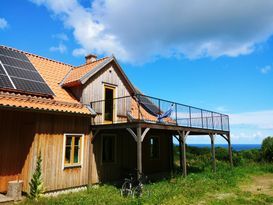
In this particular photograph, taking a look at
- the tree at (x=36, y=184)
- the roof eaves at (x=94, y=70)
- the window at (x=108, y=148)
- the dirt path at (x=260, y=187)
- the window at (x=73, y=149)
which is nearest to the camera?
the tree at (x=36, y=184)

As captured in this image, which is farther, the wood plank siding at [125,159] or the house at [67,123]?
the wood plank siding at [125,159]

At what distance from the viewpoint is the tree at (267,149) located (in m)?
27.5

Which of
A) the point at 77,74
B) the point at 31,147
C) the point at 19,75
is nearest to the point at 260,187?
the point at 77,74

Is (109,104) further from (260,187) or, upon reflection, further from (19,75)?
(260,187)

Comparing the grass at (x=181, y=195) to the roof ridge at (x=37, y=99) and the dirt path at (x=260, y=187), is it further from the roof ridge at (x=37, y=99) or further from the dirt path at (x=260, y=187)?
the roof ridge at (x=37, y=99)

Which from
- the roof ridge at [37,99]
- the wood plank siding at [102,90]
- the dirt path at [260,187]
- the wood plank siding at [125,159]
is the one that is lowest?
the dirt path at [260,187]

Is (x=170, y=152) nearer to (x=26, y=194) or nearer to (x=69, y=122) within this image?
(x=69, y=122)

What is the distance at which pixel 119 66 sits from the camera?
653 inches

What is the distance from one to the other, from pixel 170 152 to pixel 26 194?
489 inches

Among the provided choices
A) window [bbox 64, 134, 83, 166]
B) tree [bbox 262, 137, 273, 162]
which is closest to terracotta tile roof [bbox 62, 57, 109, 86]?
window [bbox 64, 134, 83, 166]

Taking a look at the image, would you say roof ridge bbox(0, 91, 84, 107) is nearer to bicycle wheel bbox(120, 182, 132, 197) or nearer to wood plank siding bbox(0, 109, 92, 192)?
wood plank siding bbox(0, 109, 92, 192)

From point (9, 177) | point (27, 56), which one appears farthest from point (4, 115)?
point (27, 56)

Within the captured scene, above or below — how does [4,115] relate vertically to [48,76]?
below

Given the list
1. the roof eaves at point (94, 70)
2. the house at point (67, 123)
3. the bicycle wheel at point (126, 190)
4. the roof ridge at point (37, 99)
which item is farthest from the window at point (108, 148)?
the roof eaves at point (94, 70)
